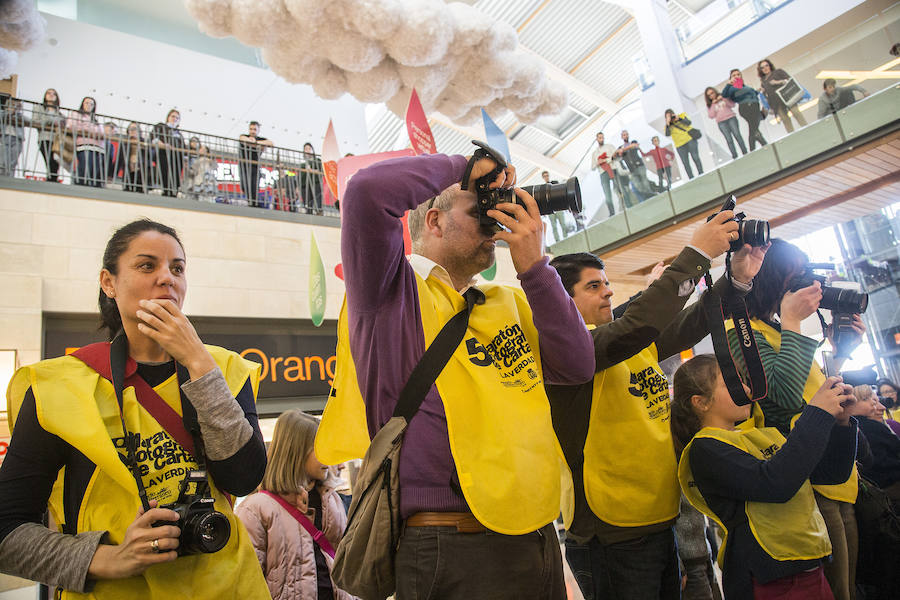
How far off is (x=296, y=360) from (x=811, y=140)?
24.7ft

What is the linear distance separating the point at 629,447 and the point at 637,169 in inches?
372

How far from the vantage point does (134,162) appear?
7668 millimetres

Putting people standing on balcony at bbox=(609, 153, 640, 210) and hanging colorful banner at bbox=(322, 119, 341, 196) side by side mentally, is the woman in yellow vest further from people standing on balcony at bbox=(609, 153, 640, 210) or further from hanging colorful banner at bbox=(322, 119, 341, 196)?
people standing on balcony at bbox=(609, 153, 640, 210)

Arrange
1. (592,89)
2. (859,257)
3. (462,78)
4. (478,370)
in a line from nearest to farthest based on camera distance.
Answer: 1. (478,370)
2. (462,78)
3. (859,257)
4. (592,89)

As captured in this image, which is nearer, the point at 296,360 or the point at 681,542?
the point at 681,542

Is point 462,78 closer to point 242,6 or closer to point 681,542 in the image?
point 242,6

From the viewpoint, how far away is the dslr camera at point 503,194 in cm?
143

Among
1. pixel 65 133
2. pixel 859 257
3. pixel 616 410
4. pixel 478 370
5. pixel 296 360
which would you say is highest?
pixel 65 133

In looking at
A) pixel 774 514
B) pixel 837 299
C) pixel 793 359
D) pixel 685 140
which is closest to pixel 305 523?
pixel 774 514

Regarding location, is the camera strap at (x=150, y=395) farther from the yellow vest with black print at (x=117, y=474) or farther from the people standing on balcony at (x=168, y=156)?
the people standing on balcony at (x=168, y=156)

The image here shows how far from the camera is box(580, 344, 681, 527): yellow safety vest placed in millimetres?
1952

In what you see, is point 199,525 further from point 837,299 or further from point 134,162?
point 134,162

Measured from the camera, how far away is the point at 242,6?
7371mm

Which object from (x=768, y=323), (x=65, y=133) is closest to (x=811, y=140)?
(x=768, y=323)
